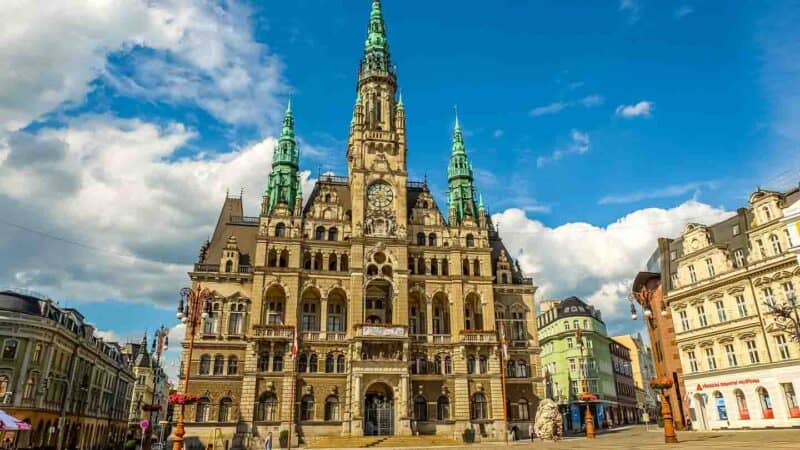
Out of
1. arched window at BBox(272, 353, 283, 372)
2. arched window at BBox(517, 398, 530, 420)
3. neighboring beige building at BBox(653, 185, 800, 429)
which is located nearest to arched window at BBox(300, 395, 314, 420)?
arched window at BBox(272, 353, 283, 372)

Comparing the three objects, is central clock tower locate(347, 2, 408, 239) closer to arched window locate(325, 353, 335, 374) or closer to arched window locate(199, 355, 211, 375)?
arched window locate(325, 353, 335, 374)

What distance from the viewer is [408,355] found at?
5331 centimetres

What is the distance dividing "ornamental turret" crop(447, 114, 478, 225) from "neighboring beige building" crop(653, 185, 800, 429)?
23.6 meters

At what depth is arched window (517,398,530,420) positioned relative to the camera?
56469mm

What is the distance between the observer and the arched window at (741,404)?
4592 cm

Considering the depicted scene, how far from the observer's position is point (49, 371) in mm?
50031

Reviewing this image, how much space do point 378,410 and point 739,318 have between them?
3389 cm

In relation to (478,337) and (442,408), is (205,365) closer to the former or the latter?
(442,408)

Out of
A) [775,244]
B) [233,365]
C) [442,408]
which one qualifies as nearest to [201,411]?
[233,365]

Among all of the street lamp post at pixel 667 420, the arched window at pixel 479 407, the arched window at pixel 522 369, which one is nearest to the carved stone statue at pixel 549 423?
the arched window at pixel 479 407

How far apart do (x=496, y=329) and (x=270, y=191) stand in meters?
30.1

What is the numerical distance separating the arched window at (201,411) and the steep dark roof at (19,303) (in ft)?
55.6

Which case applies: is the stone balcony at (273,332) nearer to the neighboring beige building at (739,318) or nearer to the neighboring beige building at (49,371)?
the neighboring beige building at (49,371)

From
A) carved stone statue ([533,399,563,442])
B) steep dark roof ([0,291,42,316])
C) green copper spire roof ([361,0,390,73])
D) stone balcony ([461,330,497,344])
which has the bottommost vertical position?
carved stone statue ([533,399,563,442])
